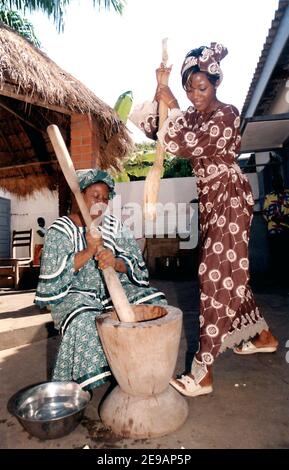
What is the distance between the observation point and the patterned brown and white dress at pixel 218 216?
2.12m

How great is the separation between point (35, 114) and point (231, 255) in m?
4.25

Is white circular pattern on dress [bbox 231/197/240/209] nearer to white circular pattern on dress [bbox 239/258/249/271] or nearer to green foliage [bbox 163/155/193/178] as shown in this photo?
white circular pattern on dress [bbox 239/258/249/271]

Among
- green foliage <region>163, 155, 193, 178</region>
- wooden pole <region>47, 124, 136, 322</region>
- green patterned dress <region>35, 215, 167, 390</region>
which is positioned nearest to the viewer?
wooden pole <region>47, 124, 136, 322</region>

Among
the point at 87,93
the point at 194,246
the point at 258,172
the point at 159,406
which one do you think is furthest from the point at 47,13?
the point at 159,406

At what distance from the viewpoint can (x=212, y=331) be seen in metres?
2.12

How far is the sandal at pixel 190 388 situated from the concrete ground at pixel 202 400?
0.05m

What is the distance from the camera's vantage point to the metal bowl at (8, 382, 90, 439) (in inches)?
67.0

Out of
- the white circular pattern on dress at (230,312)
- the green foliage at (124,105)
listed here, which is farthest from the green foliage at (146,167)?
the white circular pattern on dress at (230,312)

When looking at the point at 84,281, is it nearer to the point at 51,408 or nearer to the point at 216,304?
the point at 51,408

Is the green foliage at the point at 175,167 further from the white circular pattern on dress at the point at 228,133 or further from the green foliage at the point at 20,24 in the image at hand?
the white circular pattern on dress at the point at 228,133

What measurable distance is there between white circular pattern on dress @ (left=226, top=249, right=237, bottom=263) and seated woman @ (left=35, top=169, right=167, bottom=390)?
0.58 metres

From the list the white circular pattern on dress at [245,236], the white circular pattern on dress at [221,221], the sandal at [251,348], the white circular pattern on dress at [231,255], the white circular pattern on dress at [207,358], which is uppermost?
the white circular pattern on dress at [221,221]

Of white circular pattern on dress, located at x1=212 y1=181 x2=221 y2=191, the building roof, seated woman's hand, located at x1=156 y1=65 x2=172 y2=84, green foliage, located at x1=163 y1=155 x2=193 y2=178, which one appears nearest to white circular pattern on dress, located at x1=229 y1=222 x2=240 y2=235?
white circular pattern on dress, located at x1=212 y1=181 x2=221 y2=191

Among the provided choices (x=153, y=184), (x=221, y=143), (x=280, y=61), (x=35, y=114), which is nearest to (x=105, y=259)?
(x=153, y=184)
